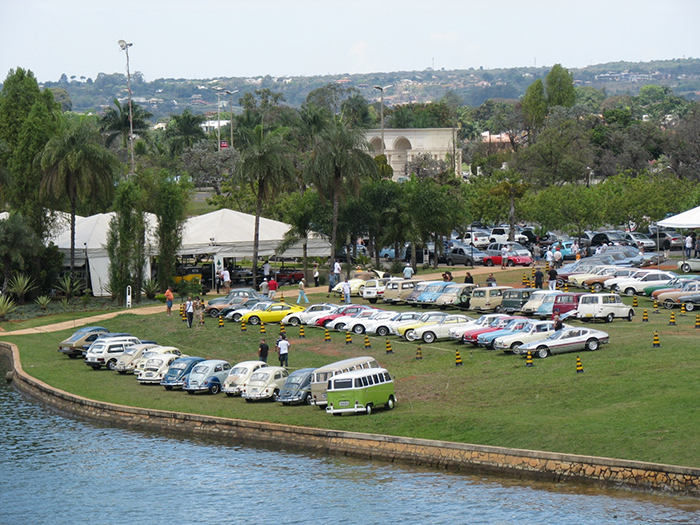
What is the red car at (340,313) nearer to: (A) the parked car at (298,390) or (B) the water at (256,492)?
(A) the parked car at (298,390)

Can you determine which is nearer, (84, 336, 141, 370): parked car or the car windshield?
the car windshield

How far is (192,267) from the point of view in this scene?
70.8m

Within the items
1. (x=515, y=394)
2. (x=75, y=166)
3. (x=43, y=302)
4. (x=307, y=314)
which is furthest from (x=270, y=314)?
(x=75, y=166)

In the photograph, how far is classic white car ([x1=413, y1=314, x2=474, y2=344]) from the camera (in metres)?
41.6

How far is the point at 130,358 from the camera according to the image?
43344 mm

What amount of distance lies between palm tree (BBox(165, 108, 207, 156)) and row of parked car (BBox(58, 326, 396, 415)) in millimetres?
90205

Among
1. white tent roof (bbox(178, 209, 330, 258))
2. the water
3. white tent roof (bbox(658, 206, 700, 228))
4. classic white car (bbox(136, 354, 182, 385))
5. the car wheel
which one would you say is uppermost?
white tent roof (bbox(658, 206, 700, 228))

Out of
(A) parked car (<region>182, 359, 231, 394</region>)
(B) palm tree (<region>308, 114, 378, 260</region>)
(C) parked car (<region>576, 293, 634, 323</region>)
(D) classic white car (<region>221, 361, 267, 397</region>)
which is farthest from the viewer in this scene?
(B) palm tree (<region>308, 114, 378, 260</region>)

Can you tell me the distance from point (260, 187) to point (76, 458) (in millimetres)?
34257

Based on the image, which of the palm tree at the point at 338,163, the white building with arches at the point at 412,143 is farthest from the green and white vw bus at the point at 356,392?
the white building with arches at the point at 412,143

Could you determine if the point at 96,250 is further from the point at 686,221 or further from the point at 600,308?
the point at 686,221

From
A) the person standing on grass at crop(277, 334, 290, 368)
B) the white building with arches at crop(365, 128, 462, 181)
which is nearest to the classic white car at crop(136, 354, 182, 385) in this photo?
the person standing on grass at crop(277, 334, 290, 368)

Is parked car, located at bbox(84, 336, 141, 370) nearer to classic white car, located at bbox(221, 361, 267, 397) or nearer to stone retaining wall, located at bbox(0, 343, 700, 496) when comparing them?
stone retaining wall, located at bbox(0, 343, 700, 496)

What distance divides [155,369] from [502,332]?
51.9 ft
